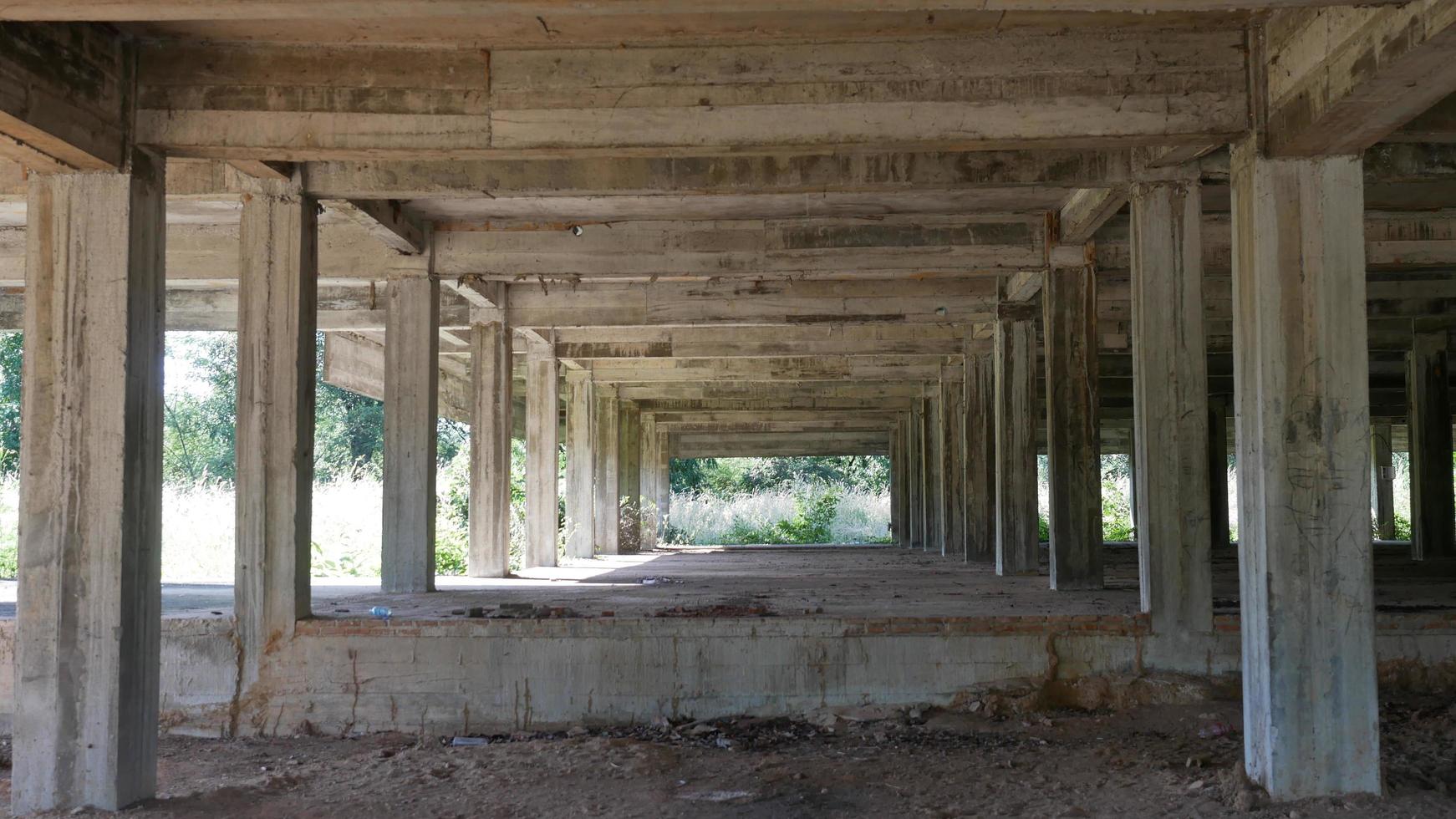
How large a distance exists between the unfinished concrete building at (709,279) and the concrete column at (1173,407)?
0.03 meters

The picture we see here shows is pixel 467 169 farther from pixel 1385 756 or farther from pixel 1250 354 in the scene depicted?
pixel 1385 756

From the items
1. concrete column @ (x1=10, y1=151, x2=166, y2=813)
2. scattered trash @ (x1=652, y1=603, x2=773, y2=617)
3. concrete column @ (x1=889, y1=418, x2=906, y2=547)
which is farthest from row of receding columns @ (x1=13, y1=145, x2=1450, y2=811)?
concrete column @ (x1=889, y1=418, x2=906, y2=547)

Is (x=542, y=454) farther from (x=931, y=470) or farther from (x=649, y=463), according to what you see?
(x=649, y=463)

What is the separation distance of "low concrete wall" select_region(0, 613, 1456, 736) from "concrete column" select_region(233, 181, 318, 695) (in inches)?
10.1

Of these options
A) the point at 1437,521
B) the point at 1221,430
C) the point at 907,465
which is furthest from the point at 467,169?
the point at 907,465

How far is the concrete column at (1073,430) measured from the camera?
11.6m

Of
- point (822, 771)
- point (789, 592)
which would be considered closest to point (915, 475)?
point (789, 592)

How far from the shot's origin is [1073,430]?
11672mm

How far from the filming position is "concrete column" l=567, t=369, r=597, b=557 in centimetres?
2075

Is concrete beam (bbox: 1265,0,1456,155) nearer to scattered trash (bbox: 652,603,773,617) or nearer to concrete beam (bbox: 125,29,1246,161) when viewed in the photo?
concrete beam (bbox: 125,29,1246,161)

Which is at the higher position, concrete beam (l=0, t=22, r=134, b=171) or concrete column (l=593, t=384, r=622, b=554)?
concrete beam (l=0, t=22, r=134, b=171)

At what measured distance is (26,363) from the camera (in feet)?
20.2

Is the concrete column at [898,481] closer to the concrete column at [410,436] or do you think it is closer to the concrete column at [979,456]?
the concrete column at [979,456]

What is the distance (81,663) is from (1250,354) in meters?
6.34
